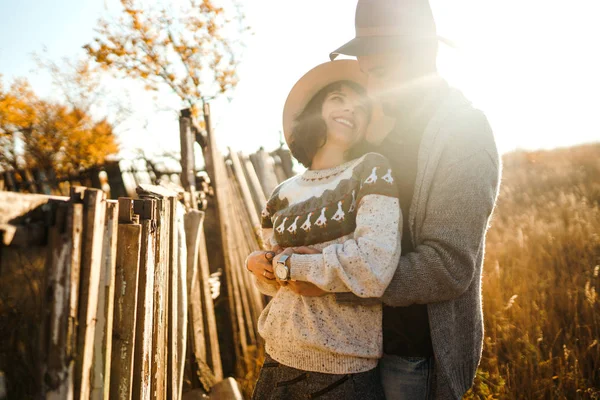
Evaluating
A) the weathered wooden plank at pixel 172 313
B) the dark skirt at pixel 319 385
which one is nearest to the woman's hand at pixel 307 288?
the dark skirt at pixel 319 385

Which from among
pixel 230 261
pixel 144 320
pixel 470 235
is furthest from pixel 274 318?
pixel 230 261

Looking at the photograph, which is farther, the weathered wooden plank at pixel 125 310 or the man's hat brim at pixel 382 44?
the man's hat brim at pixel 382 44

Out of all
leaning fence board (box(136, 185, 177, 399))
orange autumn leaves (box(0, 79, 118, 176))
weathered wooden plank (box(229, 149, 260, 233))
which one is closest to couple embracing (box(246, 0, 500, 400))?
leaning fence board (box(136, 185, 177, 399))

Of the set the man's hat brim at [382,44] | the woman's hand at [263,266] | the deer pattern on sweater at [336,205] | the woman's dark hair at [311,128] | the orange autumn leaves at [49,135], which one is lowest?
the woman's hand at [263,266]

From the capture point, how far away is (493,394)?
9.64 ft

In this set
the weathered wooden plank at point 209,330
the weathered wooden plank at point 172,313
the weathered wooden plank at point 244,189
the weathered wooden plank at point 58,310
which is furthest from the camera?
the weathered wooden plank at point 244,189

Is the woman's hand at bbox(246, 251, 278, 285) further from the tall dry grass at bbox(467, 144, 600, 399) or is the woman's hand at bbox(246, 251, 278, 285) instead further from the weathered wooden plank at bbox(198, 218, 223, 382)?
the weathered wooden plank at bbox(198, 218, 223, 382)

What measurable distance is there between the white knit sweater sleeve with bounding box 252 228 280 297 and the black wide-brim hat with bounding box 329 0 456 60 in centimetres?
94

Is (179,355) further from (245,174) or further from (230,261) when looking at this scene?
(245,174)

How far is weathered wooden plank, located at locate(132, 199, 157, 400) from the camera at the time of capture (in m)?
1.78

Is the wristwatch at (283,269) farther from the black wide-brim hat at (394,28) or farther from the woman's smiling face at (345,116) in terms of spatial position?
the black wide-brim hat at (394,28)

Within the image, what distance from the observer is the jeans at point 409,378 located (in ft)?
5.17

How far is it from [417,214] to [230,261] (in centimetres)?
333

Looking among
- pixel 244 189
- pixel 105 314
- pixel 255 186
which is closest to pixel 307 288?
pixel 105 314
